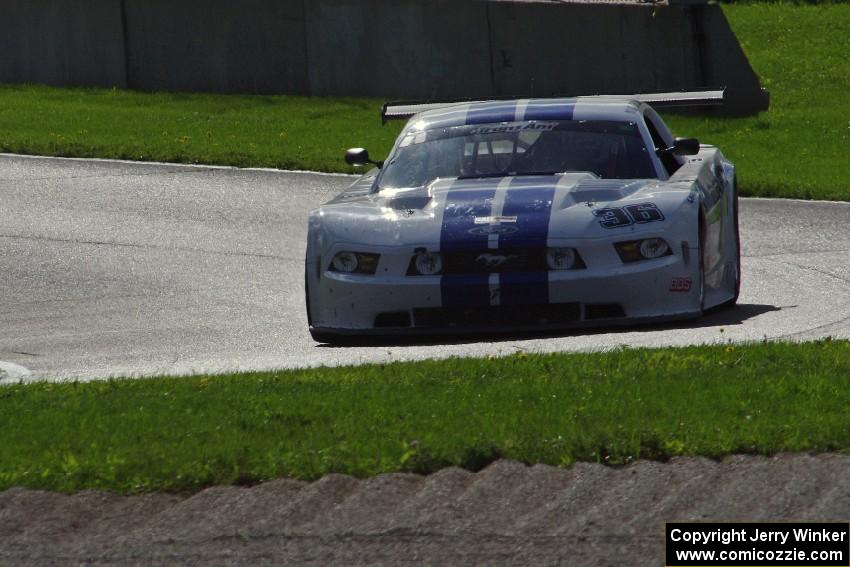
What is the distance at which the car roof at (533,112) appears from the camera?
34.1 feet

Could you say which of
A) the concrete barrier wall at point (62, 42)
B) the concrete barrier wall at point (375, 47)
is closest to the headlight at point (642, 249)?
the concrete barrier wall at point (375, 47)

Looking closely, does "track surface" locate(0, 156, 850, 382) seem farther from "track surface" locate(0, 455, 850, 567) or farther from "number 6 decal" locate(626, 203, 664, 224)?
"track surface" locate(0, 455, 850, 567)

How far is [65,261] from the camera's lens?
42.5 feet

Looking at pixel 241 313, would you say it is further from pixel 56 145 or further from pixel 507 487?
pixel 56 145

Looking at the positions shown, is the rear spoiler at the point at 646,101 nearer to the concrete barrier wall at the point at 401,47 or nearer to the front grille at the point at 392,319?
the front grille at the point at 392,319

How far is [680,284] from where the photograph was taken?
352 inches

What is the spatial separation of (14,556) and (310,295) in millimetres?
4527

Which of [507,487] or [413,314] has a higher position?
[507,487]

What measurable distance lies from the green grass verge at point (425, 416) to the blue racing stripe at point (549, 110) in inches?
110

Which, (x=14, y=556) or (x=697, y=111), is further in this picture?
(x=697, y=111)

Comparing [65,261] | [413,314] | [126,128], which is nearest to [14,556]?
[413,314]

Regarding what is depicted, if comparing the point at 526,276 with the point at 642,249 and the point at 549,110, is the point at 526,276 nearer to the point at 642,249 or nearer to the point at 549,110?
the point at 642,249

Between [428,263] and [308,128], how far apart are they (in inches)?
527

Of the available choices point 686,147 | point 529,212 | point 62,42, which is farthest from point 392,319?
point 62,42
